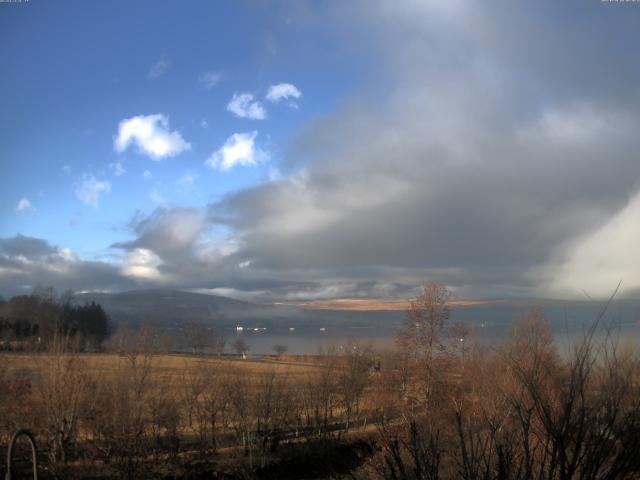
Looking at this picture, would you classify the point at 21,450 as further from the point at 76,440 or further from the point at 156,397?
the point at 156,397

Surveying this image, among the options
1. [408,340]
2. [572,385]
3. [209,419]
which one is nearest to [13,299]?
[209,419]

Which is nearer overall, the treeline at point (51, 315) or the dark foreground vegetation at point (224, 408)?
the dark foreground vegetation at point (224, 408)

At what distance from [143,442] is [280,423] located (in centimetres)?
1173

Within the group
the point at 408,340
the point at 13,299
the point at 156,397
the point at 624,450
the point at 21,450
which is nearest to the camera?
the point at 624,450

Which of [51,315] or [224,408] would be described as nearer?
[224,408]

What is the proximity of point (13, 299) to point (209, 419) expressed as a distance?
118064mm

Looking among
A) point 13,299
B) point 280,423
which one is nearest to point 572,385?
point 280,423

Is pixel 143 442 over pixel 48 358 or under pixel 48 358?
under

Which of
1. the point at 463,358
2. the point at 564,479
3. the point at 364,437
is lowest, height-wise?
the point at 364,437

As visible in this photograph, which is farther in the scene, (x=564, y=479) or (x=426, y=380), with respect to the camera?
(x=426, y=380)

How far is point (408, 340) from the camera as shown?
111ft

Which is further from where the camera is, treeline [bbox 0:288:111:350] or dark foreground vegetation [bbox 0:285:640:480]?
treeline [bbox 0:288:111:350]

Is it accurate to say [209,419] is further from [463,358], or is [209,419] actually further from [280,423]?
[463,358]

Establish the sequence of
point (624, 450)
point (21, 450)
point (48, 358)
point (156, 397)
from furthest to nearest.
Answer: point (156, 397), point (48, 358), point (21, 450), point (624, 450)
